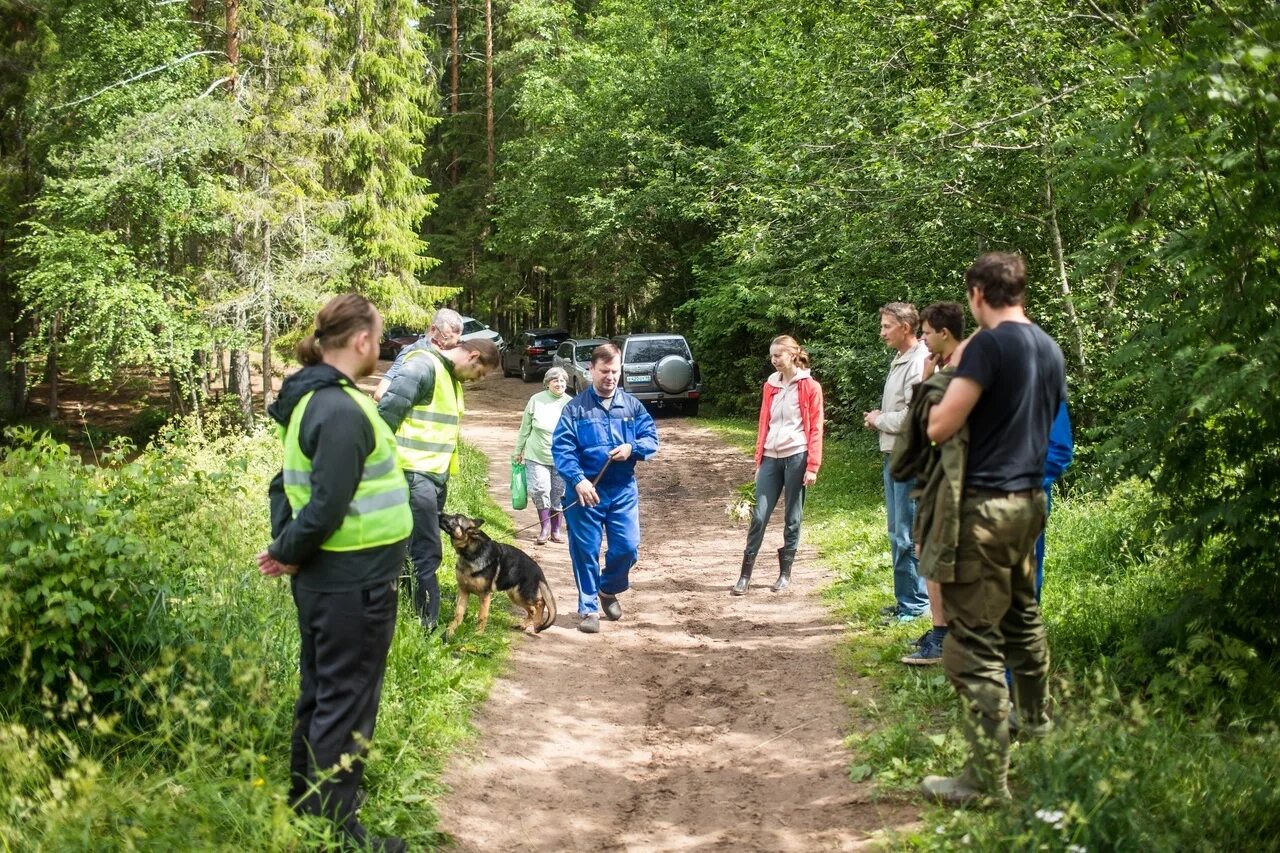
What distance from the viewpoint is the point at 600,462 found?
776 cm

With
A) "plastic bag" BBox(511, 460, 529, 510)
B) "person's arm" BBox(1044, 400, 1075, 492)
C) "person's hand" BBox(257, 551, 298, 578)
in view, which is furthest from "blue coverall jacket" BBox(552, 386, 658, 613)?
"person's hand" BBox(257, 551, 298, 578)

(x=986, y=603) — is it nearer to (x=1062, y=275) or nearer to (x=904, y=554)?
(x=904, y=554)

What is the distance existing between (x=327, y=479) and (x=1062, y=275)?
365 inches

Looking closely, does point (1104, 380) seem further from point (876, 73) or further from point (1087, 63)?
point (876, 73)

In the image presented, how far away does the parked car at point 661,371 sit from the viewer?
23141 millimetres

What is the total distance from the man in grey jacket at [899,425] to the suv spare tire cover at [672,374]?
51.5ft

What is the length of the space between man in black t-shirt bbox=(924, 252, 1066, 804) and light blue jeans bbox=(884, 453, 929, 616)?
2849mm

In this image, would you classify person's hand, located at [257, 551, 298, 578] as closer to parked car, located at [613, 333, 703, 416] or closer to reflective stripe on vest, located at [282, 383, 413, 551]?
reflective stripe on vest, located at [282, 383, 413, 551]

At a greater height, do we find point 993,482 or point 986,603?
point 993,482

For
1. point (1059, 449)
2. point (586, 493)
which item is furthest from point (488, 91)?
point (1059, 449)

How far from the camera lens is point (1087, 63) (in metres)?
9.93

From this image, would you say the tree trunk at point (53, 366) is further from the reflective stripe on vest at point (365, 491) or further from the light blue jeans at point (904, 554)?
the reflective stripe on vest at point (365, 491)

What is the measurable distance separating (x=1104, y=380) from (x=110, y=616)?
888 centimetres

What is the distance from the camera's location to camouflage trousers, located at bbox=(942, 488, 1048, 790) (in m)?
4.02
